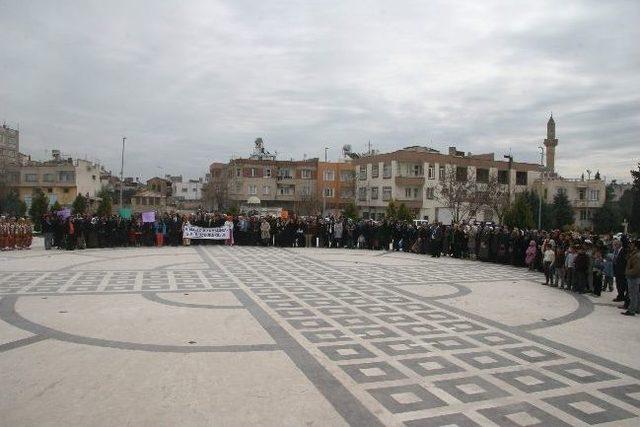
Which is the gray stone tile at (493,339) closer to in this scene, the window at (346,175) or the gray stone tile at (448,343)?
the gray stone tile at (448,343)

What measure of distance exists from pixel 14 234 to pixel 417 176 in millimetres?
41470

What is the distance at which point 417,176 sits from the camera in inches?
2202

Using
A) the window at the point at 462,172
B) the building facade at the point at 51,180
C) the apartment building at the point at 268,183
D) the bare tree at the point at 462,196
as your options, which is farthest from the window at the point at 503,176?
the building facade at the point at 51,180

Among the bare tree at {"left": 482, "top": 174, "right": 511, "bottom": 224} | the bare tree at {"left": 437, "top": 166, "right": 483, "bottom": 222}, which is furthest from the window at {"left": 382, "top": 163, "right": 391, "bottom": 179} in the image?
the bare tree at {"left": 482, "top": 174, "right": 511, "bottom": 224}

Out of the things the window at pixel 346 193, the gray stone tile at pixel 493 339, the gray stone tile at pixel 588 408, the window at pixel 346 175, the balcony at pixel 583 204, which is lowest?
the gray stone tile at pixel 588 408

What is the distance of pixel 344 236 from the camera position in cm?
2677

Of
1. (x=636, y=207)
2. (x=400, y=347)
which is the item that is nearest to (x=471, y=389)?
(x=400, y=347)

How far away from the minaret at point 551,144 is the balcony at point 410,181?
31669mm

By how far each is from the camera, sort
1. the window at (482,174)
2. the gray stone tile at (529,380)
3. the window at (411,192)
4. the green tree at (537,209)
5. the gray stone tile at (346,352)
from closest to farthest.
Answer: the gray stone tile at (529,380), the gray stone tile at (346,352), the green tree at (537,209), the window at (411,192), the window at (482,174)

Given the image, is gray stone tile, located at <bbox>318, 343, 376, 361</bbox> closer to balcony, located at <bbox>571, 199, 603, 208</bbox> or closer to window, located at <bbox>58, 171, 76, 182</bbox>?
balcony, located at <bbox>571, 199, 603, 208</bbox>

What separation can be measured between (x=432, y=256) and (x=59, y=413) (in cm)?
1928

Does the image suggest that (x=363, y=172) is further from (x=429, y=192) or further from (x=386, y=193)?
(x=429, y=192)

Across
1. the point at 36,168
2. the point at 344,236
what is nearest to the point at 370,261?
the point at 344,236

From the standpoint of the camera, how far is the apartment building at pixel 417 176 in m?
55.6
